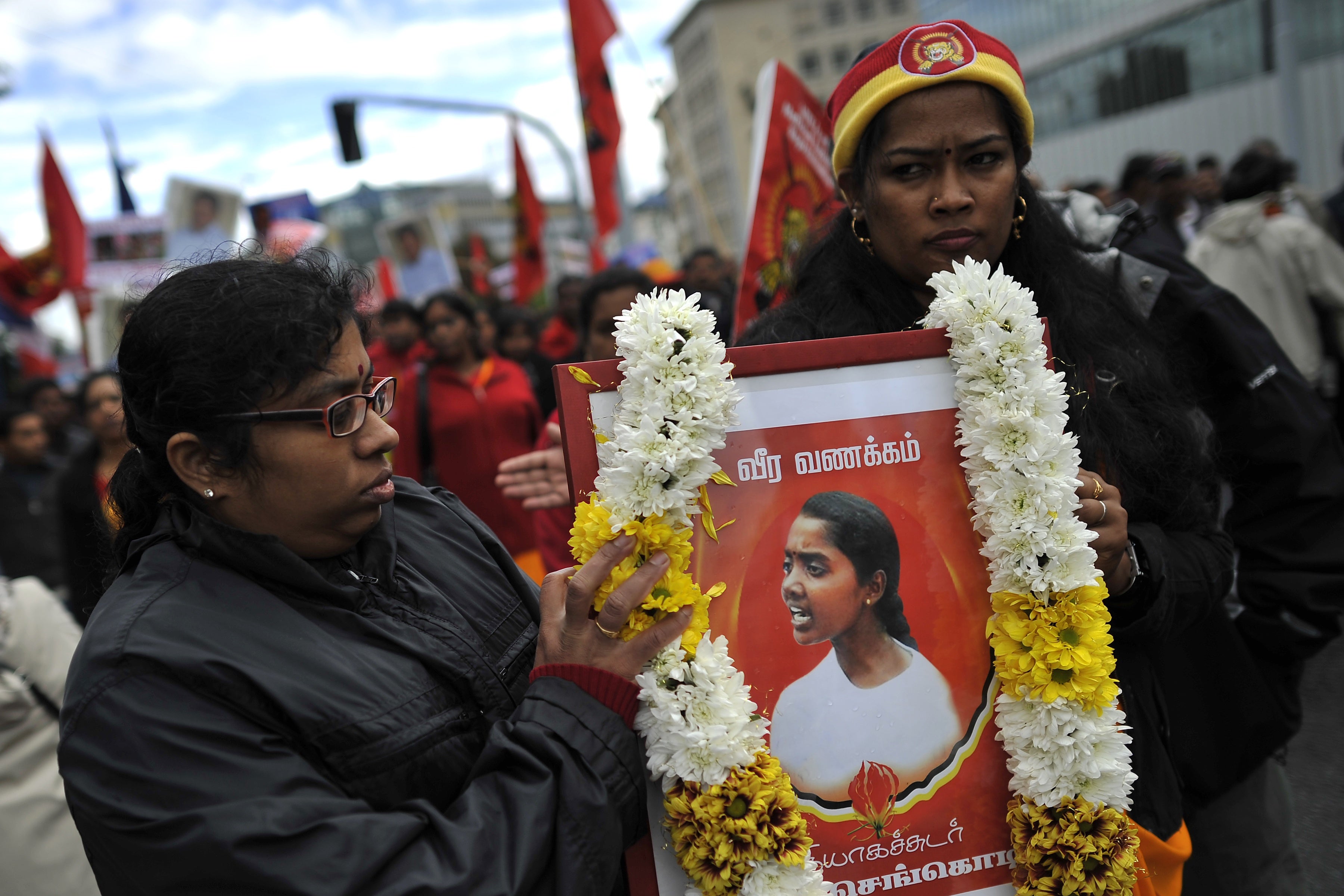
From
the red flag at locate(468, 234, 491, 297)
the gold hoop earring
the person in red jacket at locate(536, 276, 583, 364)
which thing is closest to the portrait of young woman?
the gold hoop earring

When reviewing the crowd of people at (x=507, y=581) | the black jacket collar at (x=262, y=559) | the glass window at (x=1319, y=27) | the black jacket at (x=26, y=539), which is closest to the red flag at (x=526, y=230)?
the black jacket at (x=26, y=539)

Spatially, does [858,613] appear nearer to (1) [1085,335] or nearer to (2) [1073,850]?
(2) [1073,850]

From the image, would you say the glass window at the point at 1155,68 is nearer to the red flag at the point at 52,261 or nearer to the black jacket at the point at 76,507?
the red flag at the point at 52,261

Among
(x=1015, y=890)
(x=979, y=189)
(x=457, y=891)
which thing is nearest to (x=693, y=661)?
(x=457, y=891)

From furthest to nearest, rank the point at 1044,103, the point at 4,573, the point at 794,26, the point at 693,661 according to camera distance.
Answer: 1. the point at 794,26
2. the point at 1044,103
3. the point at 4,573
4. the point at 693,661

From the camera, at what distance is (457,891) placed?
1.38 m

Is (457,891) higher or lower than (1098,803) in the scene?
higher

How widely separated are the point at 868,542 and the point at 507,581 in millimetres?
746

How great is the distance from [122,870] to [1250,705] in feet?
7.39

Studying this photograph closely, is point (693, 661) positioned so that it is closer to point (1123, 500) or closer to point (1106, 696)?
point (1106, 696)

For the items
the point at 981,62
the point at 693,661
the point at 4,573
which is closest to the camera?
the point at 693,661

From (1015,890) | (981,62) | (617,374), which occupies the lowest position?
(1015,890)

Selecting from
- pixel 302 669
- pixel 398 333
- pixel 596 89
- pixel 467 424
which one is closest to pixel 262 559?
pixel 302 669

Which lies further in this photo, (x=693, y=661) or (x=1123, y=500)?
(x=1123, y=500)
